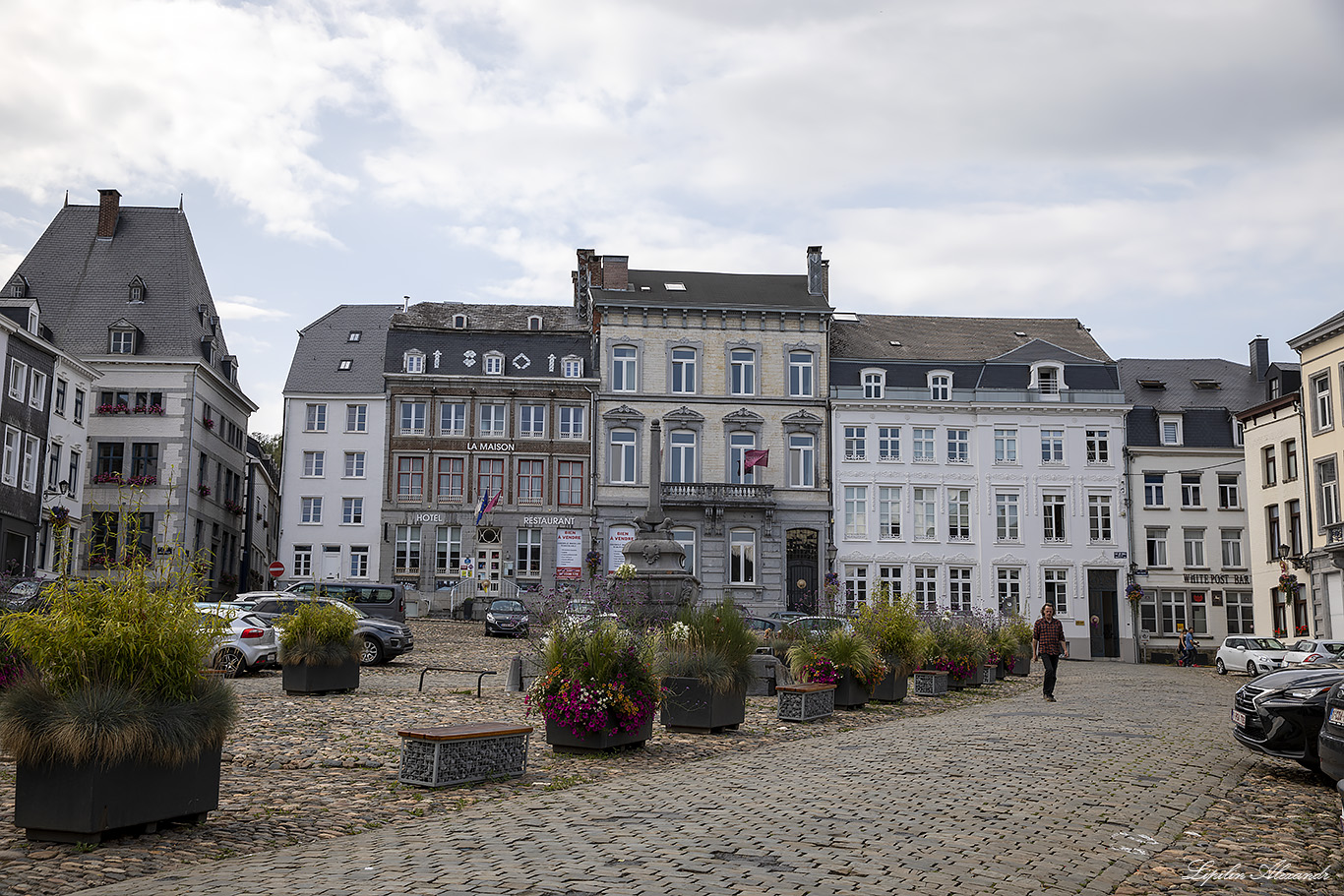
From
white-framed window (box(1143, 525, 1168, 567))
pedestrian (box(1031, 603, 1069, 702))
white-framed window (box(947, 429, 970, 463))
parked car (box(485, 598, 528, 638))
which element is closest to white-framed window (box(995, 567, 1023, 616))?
white-framed window (box(947, 429, 970, 463))

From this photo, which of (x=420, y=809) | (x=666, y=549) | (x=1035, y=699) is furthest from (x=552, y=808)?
(x=666, y=549)

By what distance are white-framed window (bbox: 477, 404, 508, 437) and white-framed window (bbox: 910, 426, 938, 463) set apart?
18.6 metres

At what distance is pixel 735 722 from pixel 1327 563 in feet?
108

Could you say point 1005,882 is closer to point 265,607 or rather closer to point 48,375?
point 265,607

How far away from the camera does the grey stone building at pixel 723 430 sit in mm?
Answer: 52688

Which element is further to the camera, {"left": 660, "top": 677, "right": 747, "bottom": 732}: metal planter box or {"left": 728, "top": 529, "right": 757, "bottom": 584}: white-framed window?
{"left": 728, "top": 529, "right": 757, "bottom": 584}: white-framed window

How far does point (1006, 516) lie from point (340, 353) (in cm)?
3210

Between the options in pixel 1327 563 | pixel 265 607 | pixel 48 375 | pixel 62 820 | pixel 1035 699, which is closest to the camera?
pixel 62 820

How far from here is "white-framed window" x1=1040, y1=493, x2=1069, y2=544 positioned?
176 ft

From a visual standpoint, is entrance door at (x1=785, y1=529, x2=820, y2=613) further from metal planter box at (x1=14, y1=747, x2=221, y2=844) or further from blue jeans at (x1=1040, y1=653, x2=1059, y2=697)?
metal planter box at (x1=14, y1=747, x2=221, y2=844)

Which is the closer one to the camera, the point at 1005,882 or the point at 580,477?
the point at 1005,882

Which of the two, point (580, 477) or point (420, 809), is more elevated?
point (580, 477)

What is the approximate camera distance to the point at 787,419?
53875 millimetres

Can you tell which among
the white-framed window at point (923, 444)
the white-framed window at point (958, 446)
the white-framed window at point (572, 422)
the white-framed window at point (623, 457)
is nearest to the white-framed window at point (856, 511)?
the white-framed window at point (923, 444)
